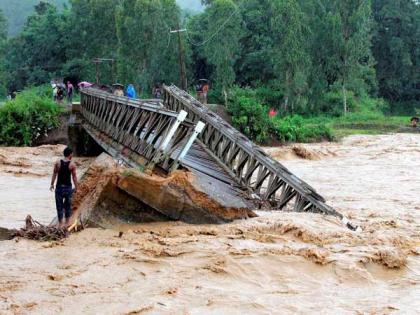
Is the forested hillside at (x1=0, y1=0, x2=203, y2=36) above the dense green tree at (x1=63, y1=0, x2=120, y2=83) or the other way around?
above

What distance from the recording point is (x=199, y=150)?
16062 millimetres

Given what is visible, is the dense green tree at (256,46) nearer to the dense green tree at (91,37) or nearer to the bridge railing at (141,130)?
the dense green tree at (91,37)

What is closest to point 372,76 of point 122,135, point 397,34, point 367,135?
point 397,34

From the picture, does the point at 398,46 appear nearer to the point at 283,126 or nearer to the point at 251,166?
the point at 283,126

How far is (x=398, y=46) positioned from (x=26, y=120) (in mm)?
38506

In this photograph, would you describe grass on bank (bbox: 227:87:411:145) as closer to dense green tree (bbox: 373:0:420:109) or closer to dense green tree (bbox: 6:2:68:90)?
dense green tree (bbox: 373:0:420:109)

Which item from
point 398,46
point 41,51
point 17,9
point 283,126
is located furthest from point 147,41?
point 17,9

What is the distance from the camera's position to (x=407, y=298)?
6.87 metres

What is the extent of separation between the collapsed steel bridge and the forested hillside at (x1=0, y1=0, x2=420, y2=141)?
1702 centimetres

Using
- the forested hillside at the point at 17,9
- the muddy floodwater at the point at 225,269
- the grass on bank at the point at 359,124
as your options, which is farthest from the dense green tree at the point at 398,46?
the forested hillside at the point at 17,9

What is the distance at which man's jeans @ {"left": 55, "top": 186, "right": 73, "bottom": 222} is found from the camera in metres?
9.44

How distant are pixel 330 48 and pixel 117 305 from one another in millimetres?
42175

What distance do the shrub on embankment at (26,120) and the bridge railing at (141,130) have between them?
945 centimetres

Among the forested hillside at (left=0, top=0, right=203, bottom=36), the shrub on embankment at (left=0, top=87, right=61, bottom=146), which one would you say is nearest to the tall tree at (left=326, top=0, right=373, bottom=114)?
the shrub on embankment at (left=0, top=87, right=61, bottom=146)
